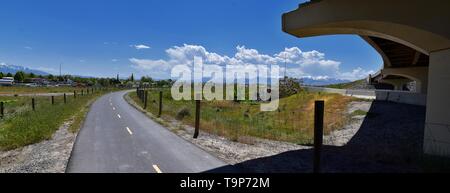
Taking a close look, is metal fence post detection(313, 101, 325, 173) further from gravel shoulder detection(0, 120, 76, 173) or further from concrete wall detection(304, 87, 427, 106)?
concrete wall detection(304, 87, 427, 106)

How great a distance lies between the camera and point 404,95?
94.7 feet

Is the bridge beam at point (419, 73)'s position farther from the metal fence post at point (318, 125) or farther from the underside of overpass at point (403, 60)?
the metal fence post at point (318, 125)

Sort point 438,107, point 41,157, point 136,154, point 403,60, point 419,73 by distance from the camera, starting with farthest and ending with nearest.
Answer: point 419,73
point 403,60
point 438,107
point 136,154
point 41,157

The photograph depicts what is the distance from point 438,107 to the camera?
36.9 ft

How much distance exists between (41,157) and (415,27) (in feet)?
44.1

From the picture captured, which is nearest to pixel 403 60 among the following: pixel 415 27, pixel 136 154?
pixel 415 27

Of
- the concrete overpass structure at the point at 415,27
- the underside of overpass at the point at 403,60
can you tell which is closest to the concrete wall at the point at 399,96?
the underside of overpass at the point at 403,60

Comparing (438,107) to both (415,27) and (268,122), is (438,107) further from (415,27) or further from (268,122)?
(268,122)

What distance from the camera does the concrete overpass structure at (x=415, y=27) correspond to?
34.6 feet

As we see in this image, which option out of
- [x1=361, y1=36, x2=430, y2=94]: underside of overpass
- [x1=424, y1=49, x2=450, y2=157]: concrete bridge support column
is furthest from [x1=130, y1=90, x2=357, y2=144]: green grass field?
[x1=361, y1=36, x2=430, y2=94]: underside of overpass

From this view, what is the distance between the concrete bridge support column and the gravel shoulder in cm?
1217

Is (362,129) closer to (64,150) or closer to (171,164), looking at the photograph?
(171,164)
